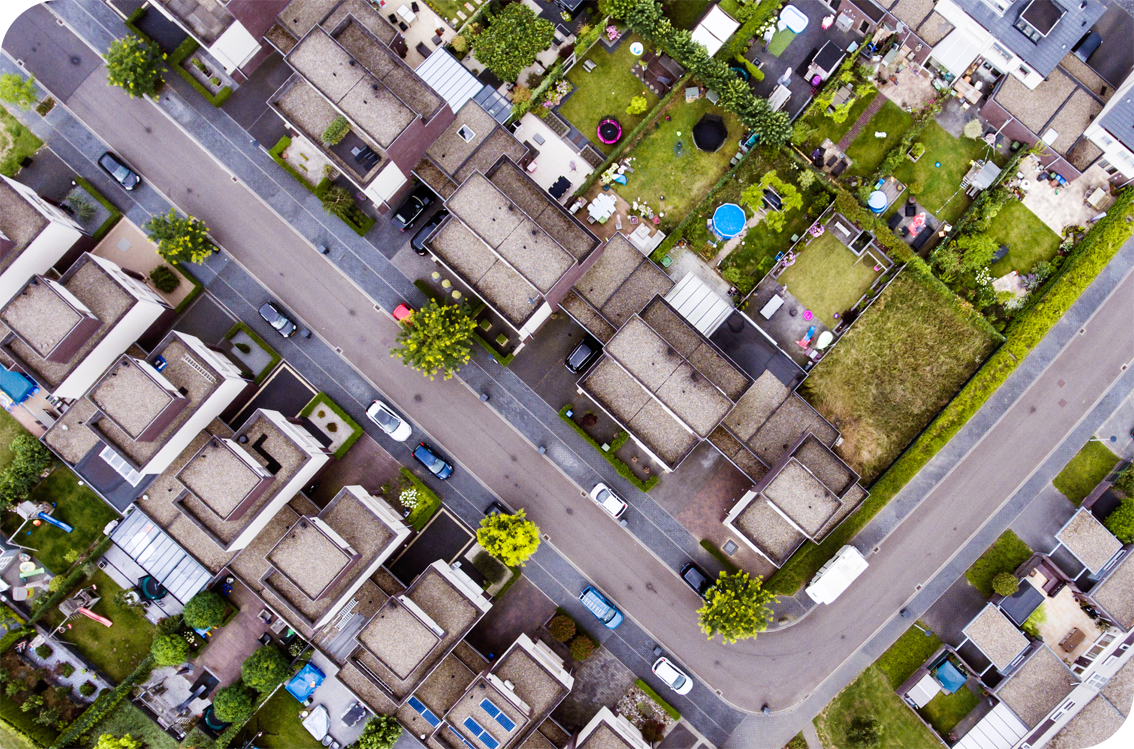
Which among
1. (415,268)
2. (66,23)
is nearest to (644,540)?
(415,268)

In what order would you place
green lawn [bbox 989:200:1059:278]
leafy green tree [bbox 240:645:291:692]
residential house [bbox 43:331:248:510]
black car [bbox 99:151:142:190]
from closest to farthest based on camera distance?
residential house [bbox 43:331:248:510] → leafy green tree [bbox 240:645:291:692] → black car [bbox 99:151:142:190] → green lawn [bbox 989:200:1059:278]

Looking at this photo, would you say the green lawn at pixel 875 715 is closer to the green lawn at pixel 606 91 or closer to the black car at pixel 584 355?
the black car at pixel 584 355

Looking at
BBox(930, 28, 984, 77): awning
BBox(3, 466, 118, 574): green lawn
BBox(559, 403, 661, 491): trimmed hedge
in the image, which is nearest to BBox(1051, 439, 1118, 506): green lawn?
BBox(930, 28, 984, 77): awning

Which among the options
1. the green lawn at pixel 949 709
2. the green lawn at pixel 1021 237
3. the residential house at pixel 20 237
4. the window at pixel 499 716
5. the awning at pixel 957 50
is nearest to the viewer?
the residential house at pixel 20 237

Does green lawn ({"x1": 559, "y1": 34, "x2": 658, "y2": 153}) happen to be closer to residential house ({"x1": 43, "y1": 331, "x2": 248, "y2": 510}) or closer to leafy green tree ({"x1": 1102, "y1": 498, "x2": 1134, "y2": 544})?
residential house ({"x1": 43, "y1": 331, "x2": 248, "y2": 510})

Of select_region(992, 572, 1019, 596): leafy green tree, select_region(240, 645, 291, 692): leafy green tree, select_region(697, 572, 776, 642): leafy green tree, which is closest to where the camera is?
select_region(697, 572, 776, 642): leafy green tree

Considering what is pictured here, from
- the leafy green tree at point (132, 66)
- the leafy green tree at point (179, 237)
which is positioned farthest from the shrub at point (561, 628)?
the leafy green tree at point (132, 66)
